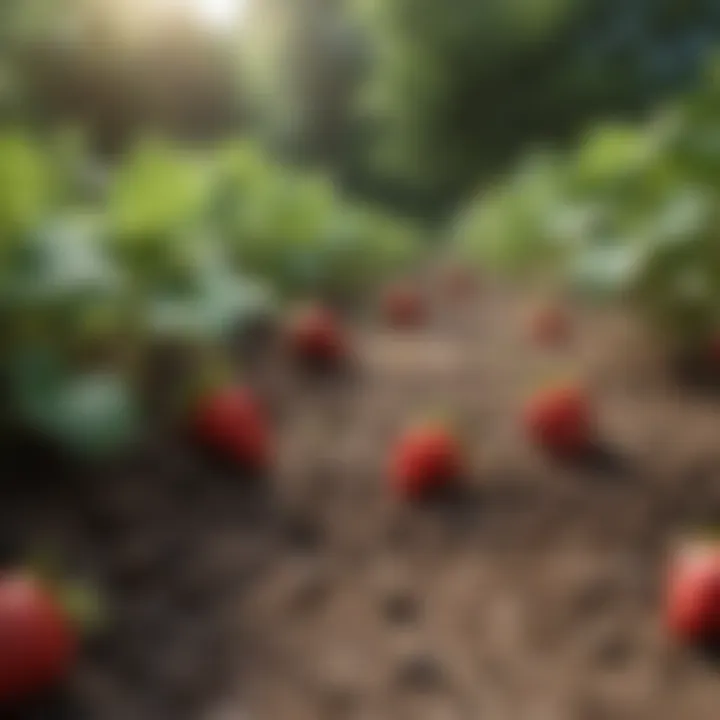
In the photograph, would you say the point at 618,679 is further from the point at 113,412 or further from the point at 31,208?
the point at 31,208

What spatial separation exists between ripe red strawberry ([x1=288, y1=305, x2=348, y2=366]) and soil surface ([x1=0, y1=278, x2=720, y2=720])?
0.20 metres

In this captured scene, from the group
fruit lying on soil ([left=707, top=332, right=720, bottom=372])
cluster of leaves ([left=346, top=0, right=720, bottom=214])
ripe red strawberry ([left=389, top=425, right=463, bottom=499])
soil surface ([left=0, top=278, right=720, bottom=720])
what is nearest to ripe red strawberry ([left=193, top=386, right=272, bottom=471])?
soil surface ([left=0, top=278, right=720, bottom=720])

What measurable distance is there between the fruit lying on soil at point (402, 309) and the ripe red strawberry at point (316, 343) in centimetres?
65

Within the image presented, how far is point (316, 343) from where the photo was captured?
6.88 feet

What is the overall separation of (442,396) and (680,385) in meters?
0.39

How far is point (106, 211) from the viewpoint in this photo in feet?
5.67

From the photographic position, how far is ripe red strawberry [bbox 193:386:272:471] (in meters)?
1.61

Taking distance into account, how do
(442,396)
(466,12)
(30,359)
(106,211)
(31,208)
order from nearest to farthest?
(30,359), (31,208), (106,211), (442,396), (466,12)

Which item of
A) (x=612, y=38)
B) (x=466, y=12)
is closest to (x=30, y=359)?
(x=612, y=38)

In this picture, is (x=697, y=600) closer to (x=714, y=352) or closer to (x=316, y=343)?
Answer: (x=714, y=352)

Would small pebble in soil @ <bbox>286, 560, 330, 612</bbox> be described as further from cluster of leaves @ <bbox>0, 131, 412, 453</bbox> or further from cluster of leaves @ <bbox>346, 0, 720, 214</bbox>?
cluster of leaves @ <bbox>346, 0, 720, 214</bbox>

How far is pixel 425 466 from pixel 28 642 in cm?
66

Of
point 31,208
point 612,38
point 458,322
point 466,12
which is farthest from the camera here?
point 466,12

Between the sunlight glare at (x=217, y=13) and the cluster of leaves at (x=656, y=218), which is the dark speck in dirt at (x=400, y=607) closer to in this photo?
the cluster of leaves at (x=656, y=218)
